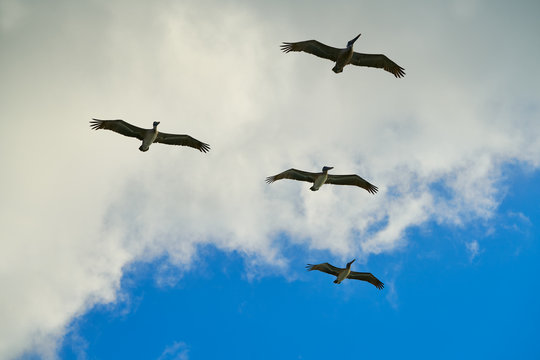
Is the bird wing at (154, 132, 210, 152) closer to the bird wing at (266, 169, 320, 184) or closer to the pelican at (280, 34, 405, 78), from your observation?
the bird wing at (266, 169, 320, 184)

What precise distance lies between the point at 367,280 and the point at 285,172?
10368 mm

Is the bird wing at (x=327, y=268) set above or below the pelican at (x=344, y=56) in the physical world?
below

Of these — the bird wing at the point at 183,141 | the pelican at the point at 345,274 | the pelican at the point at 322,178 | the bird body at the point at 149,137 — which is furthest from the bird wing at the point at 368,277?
the bird body at the point at 149,137

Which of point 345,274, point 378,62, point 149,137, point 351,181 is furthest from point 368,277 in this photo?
point 149,137

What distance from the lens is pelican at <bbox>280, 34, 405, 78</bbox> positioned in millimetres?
50625

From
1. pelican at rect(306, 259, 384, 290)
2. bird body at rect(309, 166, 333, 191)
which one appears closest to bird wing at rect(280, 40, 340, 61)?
bird body at rect(309, 166, 333, 191)

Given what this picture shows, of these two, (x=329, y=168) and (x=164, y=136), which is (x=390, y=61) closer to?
(x=329, y=168)

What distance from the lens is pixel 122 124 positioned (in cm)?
4978

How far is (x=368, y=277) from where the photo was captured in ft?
176

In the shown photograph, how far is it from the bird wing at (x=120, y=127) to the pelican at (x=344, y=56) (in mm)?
11674

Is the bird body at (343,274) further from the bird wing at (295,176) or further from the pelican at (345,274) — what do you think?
the bird wing at (295,176)

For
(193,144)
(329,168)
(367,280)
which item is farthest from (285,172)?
(367,280)

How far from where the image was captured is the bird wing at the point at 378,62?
51.9 m

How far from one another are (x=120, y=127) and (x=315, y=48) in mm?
14829
